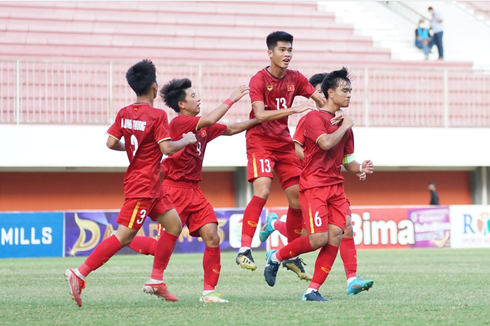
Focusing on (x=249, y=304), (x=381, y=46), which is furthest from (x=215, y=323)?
(x=381, y=46)

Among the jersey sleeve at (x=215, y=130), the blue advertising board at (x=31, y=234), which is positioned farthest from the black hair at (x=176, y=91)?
the blue advertising board at (x=31, y=234)

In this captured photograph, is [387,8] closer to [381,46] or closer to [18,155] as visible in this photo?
[381,46]

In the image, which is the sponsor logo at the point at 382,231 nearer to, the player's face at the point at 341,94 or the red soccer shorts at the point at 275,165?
the red soccer shorts at the point at 275,165

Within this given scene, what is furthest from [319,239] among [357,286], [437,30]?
[437,30]

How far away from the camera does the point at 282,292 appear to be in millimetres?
7508

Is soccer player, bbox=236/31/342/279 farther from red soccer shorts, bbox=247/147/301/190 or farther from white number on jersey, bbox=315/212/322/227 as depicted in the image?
white number on jersey, bbox=315/212/322/227

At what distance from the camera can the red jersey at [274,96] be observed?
24.0 ft

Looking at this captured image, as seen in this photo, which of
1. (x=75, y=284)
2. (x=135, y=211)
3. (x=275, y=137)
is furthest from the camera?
(x=275, y=137)

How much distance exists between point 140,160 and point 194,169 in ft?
2.57

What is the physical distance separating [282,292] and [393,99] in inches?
518

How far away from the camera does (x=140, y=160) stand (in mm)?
6250

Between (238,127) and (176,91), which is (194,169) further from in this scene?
(176,91)

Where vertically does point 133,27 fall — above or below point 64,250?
above

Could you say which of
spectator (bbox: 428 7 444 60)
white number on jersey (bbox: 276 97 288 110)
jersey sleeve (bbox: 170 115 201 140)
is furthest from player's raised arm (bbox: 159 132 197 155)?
spectator (bbox: 428 7 444 60)
